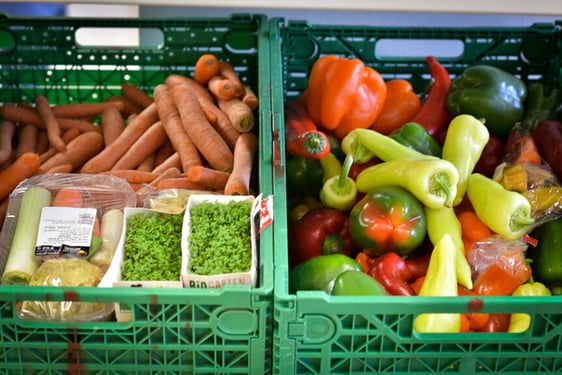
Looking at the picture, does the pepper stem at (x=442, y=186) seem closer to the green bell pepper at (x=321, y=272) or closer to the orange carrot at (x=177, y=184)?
the green bell pepper at (x=321, y=272)

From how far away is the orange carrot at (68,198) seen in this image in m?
1.43

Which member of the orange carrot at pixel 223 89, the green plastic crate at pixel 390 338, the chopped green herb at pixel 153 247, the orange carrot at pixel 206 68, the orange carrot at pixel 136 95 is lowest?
the green plastic crate at pixel 390 338

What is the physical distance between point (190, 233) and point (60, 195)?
0.34 m

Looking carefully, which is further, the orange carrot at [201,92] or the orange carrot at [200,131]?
the orange carrot at [201,92]

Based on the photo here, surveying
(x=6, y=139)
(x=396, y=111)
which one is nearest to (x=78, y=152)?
(x=6, y=139)

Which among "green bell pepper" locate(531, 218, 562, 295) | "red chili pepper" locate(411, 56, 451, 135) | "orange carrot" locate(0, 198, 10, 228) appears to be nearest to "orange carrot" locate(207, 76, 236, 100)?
"red chili pepper" locate(411, 56, 451, 135)

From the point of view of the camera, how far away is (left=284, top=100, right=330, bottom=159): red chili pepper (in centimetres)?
154

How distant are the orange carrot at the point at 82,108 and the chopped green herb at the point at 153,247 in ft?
2.01

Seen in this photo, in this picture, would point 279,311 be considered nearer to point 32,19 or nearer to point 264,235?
point 264,235

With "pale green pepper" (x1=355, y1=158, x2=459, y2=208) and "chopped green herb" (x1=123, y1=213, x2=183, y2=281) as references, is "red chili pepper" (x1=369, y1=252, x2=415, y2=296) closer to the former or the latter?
"pale green pepper" (x1=355, y1=158, x2=459, y2=208)

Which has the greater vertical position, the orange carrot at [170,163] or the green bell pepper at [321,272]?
the orange carrot at [170,163]

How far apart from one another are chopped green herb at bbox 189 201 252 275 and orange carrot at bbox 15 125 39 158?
65cm

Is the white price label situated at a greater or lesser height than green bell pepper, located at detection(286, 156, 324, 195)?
lesser

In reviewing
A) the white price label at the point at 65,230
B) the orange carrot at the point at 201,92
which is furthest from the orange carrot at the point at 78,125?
the white price label at the point at 65,230
